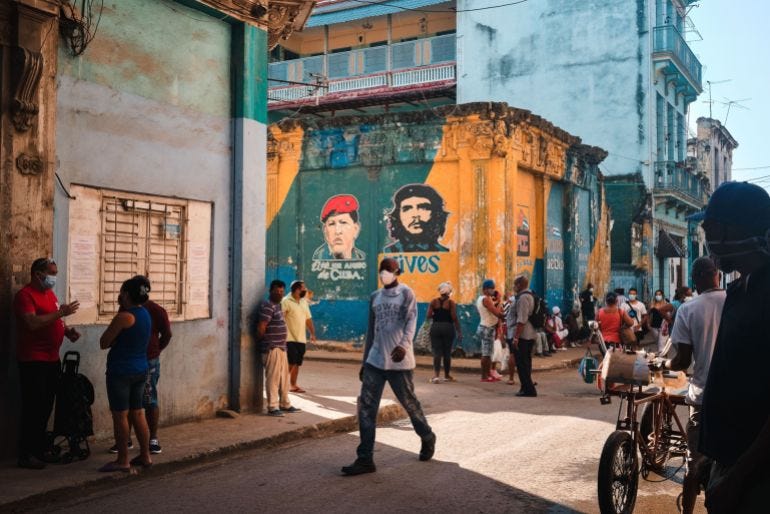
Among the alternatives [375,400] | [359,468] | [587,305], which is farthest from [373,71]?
[359,468]

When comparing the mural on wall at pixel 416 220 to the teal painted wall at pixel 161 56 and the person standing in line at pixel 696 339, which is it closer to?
the teal painted wall at pixel 161 56

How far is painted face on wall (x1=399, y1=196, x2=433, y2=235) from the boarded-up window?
9.52 metres

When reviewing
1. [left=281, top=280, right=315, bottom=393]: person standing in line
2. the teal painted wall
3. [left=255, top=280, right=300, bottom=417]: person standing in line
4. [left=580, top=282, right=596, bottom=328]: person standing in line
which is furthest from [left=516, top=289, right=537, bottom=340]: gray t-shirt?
[left=580, top=282, right=596, bottom=328]: person standing in line

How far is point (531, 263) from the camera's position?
19.7 metres

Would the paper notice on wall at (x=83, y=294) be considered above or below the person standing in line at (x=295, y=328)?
above

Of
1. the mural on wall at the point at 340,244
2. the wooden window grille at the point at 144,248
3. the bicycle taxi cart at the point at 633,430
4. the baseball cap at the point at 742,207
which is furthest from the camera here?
the mural on wall at the point at 340,244

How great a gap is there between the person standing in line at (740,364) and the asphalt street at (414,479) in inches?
132

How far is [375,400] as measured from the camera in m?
7.16

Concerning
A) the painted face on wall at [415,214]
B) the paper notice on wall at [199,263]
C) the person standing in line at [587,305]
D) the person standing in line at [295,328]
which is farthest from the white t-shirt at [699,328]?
the person standing in line at [587,305]

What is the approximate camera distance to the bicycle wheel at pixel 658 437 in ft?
20.4

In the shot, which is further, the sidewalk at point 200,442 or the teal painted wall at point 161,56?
the teal painted wall at point 161,56

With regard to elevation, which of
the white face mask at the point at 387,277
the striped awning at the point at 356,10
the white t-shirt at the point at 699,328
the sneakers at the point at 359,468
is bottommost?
the sneakers at the point at 359,468

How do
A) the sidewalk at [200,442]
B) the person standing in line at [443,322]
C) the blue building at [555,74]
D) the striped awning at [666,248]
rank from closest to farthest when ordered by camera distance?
the sidewalk at [200,442], the person standing in line at [443,322], the blue building at [555,74], the striped awning at [666,248]

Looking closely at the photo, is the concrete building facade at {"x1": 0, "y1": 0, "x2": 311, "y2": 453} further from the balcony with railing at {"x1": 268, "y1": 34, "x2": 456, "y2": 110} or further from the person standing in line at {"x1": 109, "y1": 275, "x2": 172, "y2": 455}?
the balcony with railing at {"x1": 268, "y1": 34, "x2": 456, "y2": 110}
